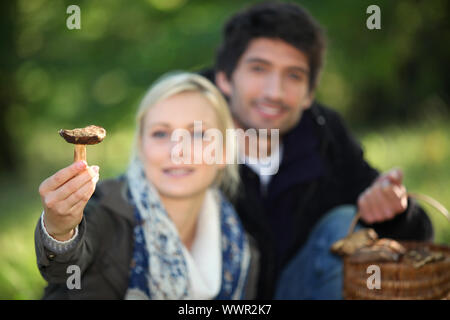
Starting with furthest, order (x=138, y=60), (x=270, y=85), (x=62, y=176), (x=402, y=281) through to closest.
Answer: (x=138, y=60)
(x=270, y=85)
(x=402, y=281)
(x=62, y=176)

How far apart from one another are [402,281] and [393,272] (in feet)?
0.13

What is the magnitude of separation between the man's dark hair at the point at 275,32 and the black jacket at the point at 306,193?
0.31 m

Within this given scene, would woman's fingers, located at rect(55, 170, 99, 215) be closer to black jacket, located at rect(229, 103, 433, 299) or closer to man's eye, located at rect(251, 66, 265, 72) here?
black jacket, located at rect(229, 103, 433, 299)

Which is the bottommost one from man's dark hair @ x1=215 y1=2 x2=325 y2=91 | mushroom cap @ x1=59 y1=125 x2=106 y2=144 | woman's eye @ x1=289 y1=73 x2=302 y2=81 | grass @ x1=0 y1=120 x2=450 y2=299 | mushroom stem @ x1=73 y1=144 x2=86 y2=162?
grass @ x1=0 y1=120 x2=450 y2=299

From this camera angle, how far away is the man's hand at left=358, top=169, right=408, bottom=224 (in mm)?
1762

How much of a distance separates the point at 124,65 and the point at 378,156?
2.58 meters

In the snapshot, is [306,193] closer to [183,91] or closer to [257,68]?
[257,68]

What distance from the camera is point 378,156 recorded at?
4.42 meters

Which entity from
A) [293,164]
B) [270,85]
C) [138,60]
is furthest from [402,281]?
[138,60]

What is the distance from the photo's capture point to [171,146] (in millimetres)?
1634

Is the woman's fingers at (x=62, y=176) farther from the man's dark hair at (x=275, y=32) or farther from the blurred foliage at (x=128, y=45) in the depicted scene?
the blurred foliage at (x=128, y=45)

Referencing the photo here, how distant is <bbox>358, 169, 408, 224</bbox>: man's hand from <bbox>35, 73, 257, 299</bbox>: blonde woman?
20.3 inches

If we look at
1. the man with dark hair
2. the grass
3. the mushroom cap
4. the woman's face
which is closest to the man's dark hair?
the man with dark hair

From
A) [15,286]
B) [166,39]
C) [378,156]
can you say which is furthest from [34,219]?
[378,156]
